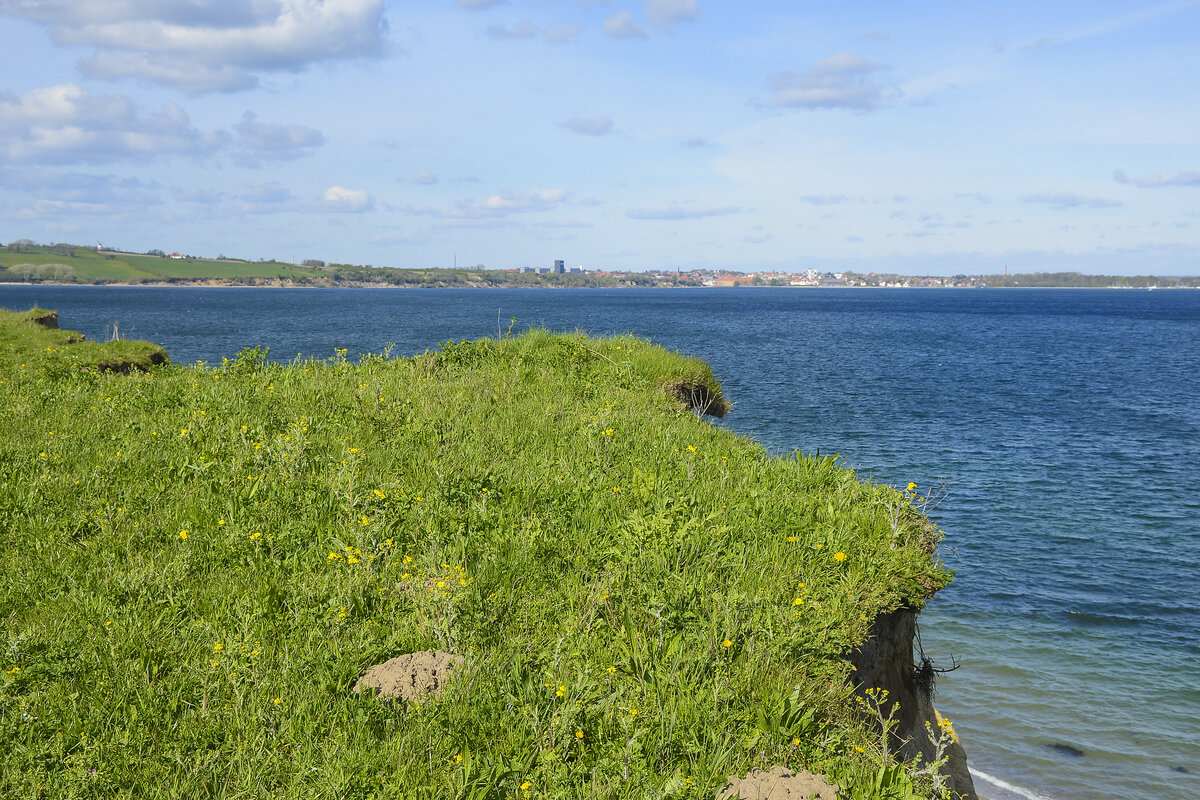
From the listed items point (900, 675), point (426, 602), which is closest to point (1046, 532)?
point (900, 675)

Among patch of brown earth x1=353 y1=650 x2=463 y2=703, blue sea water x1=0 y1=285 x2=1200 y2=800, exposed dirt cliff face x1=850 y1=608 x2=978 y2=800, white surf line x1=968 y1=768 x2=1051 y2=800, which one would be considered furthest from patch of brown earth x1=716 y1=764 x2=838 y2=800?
white surf line x1=968 y1=768 x2=1051 y2=800

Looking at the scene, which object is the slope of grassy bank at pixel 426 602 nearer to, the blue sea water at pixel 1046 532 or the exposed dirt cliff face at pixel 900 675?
the exposed dirt cliff face at pixel 900 675

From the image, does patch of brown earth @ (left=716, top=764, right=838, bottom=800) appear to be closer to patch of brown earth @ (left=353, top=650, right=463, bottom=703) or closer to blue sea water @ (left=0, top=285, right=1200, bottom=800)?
patch of brown earth @ (left=353, top=650, right=463, bottom=703)

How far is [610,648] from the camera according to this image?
4.84 metres

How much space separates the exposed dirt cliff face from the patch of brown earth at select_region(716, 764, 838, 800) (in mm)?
1671

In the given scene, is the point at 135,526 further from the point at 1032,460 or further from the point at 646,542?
the point at 1032,460

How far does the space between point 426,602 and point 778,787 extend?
249 cm

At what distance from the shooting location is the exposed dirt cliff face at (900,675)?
5.79m

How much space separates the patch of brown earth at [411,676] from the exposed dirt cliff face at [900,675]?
9.87 feet

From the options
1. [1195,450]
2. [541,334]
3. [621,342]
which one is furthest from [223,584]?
[1195,450]

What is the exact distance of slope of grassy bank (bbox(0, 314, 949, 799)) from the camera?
3.81 meters

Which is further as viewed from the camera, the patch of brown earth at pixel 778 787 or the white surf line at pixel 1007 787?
the white surf line at pixel 1007 787

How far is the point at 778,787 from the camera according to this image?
3.77m

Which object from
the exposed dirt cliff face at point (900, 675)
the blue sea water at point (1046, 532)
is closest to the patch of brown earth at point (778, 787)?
the exposed dirt cliff face at point (900, 675)
